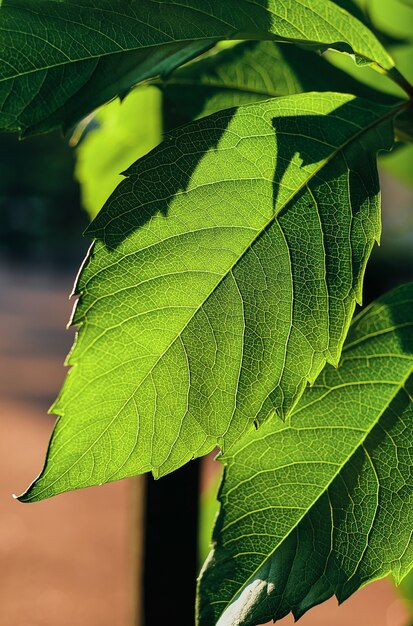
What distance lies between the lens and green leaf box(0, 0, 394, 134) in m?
0.34

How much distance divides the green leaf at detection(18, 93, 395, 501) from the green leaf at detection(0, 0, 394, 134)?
0.04 m

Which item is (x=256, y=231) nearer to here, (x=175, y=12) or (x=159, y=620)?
(x=175, y=12)

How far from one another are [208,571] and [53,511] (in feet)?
15.9

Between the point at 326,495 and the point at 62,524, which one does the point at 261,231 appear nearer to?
the point at 326,495

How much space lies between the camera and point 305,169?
0.36 metres

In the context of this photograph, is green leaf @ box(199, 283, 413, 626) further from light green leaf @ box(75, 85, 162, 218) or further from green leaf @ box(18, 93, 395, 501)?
light green leaf @ box(75, 85, 162, 218)

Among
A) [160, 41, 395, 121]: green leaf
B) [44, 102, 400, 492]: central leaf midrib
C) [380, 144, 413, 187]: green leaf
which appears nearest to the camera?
[44, 102, 400, 492]: central leaf midrib

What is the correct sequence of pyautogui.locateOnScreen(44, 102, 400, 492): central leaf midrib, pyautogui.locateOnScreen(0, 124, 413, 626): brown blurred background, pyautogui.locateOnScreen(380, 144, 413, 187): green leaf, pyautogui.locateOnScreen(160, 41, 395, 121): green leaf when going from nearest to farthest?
pyautogui.locateOnScreen(44, 102, 400, 492): central leaf midrib, pyautogui.locateOnScreen(160, 41, 395, 121): green leaf, pyautogui.locateOnScreen(380, 144, 413, 187): green leaf, pyautogui.locateOnScreen(0, 124, 413, 626): brown blurred background

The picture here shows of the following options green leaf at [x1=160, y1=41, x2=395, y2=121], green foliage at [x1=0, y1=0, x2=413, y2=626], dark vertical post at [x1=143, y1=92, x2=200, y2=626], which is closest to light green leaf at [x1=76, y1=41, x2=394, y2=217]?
green leaf at [x1=160, y1=41, x2=395, y2=121]

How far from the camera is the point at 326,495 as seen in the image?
0.40 metres

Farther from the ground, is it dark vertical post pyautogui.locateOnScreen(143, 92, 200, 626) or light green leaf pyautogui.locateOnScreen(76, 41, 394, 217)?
light green leaf pyautogui.locateOnScreen(76, 41, 394, 217)

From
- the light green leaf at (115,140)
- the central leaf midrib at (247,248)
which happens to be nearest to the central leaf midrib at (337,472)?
the central leaf midrib at (247,248)

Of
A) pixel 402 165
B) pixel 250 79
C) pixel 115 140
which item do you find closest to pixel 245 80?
pixel 250 79

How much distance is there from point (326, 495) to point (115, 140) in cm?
32
